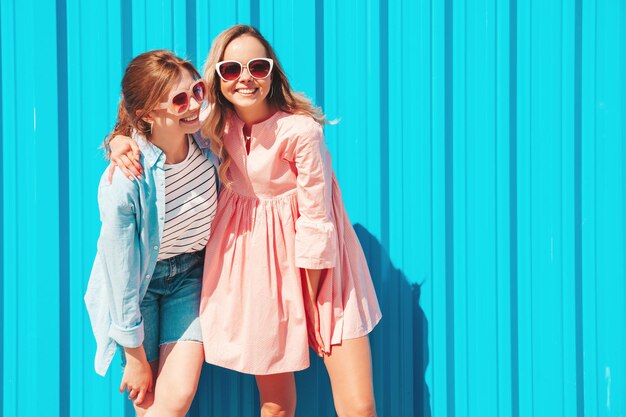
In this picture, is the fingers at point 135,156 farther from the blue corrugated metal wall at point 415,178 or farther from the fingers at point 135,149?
the blue corrugated metal wall at point 415,178

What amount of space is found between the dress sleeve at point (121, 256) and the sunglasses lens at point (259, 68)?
1.75 ft

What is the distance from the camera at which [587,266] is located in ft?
9.77

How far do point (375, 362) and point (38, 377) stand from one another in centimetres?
143

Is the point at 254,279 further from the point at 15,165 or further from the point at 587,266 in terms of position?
the point at 587,266

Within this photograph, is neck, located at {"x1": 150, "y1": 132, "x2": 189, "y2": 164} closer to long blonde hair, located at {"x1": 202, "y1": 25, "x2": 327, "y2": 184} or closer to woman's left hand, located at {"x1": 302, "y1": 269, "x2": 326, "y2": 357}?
long blonde hair, located at {"x1": 202, "y1": 25, "x2": 327, "y2": 184}

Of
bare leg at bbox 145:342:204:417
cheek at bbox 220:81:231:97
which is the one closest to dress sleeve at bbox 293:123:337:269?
cheek at bbox 220:81:231:97

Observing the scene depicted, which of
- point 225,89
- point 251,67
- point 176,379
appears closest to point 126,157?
point 225,89

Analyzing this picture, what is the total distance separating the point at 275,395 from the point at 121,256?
0.83 metres

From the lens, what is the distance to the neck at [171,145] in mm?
2338

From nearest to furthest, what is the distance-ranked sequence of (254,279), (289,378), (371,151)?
(254,279) → (289,378) → (371,151)

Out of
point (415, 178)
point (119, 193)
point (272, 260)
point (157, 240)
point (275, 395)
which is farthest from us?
point (415, 178)

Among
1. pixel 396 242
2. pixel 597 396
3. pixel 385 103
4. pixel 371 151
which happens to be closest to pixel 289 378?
pixel 396 242

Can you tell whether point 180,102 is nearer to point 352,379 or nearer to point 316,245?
point 316,245

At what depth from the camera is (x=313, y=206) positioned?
91.3 inches
